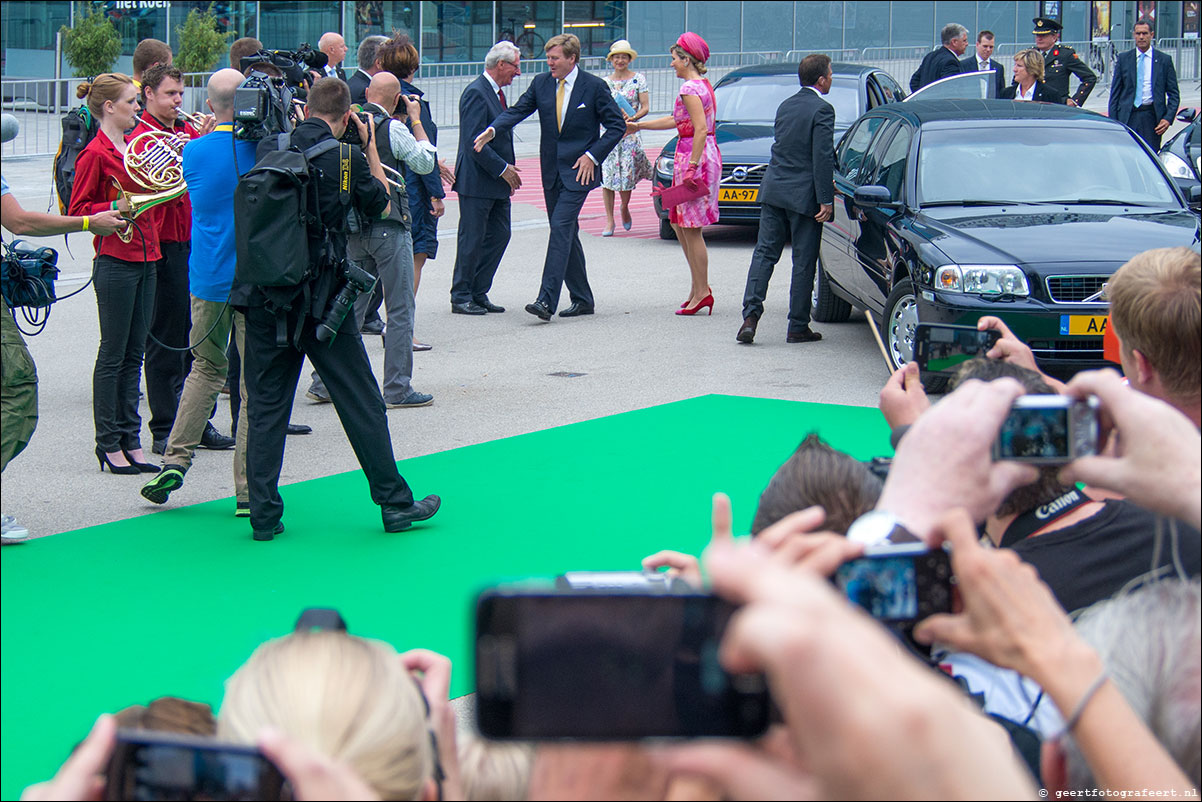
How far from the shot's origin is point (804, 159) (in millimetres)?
9602

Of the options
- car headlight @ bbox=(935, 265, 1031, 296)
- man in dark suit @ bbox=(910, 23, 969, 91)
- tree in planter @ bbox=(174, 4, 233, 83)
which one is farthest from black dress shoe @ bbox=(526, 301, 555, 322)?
tree in planter @ bbox=(174, 4, 233, 83)

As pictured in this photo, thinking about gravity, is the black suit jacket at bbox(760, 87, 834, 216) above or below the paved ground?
above

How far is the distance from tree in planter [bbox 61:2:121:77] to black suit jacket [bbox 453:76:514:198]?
59.6ft

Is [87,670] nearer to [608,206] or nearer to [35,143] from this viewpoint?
[608,206]

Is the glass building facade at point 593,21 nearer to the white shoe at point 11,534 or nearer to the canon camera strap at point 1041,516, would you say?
the white shoe at point 11,534

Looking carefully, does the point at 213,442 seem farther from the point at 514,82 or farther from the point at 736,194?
the point at 514,82

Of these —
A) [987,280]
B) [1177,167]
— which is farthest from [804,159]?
[1177,167]

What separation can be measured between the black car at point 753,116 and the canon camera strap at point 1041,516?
444 inches

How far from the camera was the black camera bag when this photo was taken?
5.38m

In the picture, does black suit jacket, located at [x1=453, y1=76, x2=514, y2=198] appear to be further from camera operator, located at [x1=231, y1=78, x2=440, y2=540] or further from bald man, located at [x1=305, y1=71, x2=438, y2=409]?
camera operator, located at [x1=231, y1=78, x2=440, y2=540]

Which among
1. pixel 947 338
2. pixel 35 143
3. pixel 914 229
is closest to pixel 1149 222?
pixel 914 229

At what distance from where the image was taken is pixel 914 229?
27.1 ft

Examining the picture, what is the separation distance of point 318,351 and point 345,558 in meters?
0.88

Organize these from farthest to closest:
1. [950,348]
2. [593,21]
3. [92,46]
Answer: [593,21]
[92,46]
[950,348]
